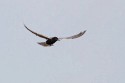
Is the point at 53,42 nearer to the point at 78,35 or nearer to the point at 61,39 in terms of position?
the point at 61,39

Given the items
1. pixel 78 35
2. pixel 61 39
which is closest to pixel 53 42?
pixel 61 39

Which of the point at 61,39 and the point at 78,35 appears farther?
the point at 78,35
